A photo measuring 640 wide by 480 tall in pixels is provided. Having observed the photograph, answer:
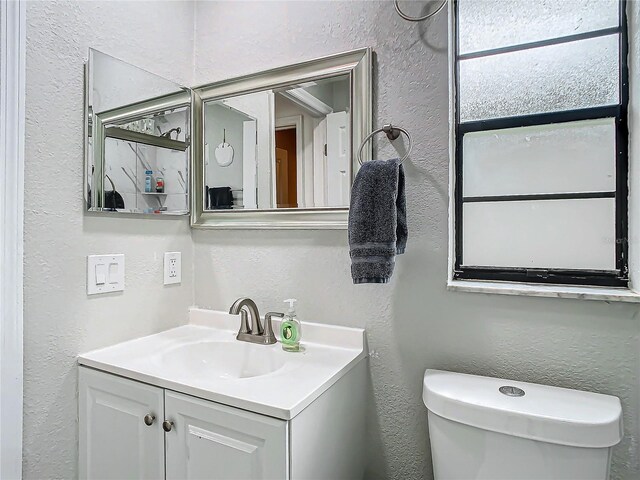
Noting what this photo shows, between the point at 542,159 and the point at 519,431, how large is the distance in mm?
730

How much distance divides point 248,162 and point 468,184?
0.77 meters

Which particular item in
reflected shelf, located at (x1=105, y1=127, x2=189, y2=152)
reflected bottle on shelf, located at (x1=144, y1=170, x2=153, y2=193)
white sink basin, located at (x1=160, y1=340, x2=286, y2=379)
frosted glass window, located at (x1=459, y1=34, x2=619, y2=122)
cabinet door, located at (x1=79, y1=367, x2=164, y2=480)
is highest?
frosted glass window, located at (x1=459, y1=34, x2=619, y2=122)

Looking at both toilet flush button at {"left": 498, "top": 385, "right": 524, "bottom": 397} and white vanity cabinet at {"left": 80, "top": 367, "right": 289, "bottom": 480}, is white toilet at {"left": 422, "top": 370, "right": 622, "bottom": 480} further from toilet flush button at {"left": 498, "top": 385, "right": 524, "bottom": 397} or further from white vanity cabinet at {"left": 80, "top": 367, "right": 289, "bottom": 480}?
white vanity cabinet at {"left": 80, "top": 367, "right": 289, "bottom": 480}

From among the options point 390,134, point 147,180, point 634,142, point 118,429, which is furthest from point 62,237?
point 634,142

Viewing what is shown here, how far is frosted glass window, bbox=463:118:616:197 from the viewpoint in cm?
104

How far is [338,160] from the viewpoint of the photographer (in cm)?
126

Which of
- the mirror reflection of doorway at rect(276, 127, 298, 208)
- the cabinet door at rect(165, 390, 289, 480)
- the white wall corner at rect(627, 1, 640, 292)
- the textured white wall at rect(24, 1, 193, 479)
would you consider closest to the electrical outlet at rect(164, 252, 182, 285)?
the textured white wall at rect(24, 1, 193, 479)

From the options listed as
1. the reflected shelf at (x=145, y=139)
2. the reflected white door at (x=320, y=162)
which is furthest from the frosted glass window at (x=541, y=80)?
the reflected shelf at (x=145, y=139)

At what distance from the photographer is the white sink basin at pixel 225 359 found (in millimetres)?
1211

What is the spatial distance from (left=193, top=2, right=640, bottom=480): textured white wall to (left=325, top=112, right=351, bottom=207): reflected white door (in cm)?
11

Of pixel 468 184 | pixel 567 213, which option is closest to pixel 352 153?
pixel 468 184

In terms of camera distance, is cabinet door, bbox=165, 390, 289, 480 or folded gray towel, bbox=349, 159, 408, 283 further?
folded gray towel, bbox=349, 159, 408, 283

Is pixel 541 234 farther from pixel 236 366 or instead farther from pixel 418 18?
pixel 236 366

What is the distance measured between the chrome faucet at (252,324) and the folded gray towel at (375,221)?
1.27 feet
